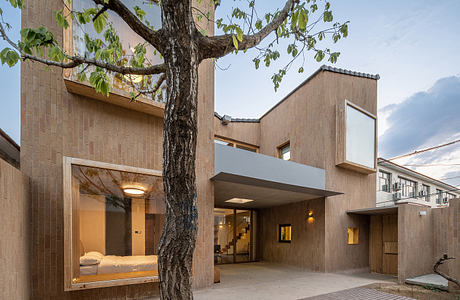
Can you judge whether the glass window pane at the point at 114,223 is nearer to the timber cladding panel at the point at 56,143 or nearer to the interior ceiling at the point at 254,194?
the timber cladding panel at the point at 56,143

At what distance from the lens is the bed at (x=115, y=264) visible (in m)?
4.62

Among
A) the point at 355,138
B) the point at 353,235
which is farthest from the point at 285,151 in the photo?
the point at 353,235

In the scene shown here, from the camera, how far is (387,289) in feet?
21.0

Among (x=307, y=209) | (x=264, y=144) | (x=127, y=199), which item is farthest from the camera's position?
(x=264, y=144)

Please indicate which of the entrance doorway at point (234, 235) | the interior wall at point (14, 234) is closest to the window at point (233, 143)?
the entrance doorway at point (234, 235)

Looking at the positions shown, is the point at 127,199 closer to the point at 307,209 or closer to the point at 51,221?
the point at 51,221

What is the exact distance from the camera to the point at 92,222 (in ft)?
16.1

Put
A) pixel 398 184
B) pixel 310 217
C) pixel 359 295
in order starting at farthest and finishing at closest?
pixel 398 184
pixel 310 217
pixel 359 295

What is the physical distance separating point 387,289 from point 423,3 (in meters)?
9.52

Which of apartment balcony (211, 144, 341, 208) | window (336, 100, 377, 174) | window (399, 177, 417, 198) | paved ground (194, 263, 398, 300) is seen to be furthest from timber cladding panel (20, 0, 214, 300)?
window (399, 177, 417, 198)

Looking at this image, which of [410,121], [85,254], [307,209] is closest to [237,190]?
[307,209]

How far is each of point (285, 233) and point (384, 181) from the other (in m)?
8.50

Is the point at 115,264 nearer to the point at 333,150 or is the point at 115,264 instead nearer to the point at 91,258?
the point at 91,258

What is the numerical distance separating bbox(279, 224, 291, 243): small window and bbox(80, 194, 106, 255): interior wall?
25.0ft
